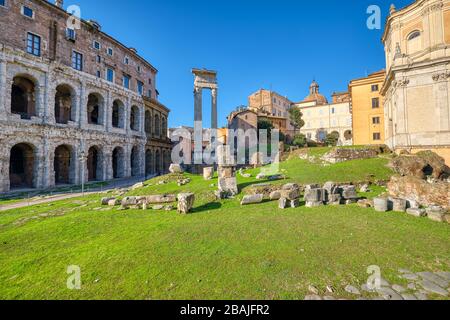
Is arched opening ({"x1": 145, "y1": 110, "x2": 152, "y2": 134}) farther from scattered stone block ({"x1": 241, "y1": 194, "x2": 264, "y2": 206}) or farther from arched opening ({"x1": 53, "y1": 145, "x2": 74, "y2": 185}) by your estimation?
scattered stone block ({"x1": 241, "y1": 194, "x2": 264, "y2": 206})

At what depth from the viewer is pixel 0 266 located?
16.8 ft

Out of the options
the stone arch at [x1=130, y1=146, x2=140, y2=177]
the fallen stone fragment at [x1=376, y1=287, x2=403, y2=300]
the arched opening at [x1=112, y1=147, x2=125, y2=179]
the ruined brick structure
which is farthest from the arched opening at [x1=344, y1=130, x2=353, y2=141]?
the fallen stone fragment at [x1=376, y1=287, x2=403, y2=300]

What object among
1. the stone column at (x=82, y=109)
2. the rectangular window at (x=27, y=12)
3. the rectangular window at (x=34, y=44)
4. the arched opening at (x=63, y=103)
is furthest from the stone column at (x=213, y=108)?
the rectangular window at (x=27, y=12)

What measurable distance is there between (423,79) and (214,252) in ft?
98.4

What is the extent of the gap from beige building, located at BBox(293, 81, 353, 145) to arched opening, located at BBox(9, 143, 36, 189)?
57.8 m

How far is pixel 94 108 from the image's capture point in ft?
95.4

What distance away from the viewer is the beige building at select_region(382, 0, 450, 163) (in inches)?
834

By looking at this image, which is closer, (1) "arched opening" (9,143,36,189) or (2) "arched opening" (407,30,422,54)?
(1) "arched opening" (9,143,36,189)

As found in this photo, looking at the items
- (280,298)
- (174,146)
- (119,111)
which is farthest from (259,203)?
(174,146)

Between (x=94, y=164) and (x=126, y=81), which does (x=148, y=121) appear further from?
(x=94, y=164)

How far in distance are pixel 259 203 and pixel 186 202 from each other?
3955 millimetres

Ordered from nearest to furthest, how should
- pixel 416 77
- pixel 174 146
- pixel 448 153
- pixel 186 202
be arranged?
1. pixel 186 202
2. pixel 448 153
3. pixel 416 77
4. pixel 174 146

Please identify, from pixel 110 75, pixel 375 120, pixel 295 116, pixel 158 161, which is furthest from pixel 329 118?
pixel 110 75
